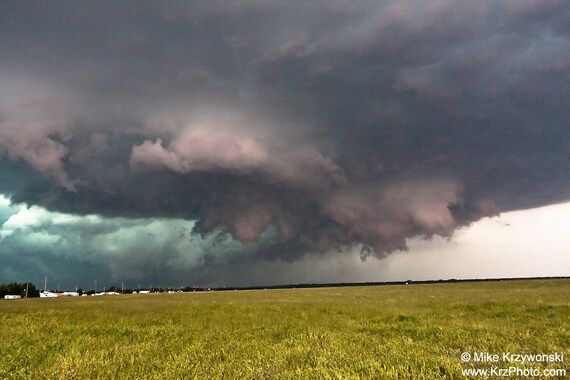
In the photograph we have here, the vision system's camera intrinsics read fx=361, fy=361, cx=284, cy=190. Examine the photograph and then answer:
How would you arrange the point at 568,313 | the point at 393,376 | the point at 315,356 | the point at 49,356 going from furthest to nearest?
the point at 568,313, the point at 49,356, the point at 315,356, the point at 393,376

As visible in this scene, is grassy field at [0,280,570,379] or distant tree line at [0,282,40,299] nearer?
grassy field at [0,280,570,379]

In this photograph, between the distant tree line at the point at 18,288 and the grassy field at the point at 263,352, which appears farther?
the distant tree line at the point at 18,288

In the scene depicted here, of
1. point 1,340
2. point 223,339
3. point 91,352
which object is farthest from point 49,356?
point 223,339

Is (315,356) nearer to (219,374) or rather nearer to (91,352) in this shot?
(219,374)

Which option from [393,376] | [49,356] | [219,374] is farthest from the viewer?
[49,356]

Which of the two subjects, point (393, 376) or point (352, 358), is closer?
point (393, 376)

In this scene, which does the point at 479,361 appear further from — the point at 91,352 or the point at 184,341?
the point at 91,352

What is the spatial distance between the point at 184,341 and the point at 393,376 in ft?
30.9

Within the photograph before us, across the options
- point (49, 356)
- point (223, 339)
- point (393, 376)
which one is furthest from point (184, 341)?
point (393, 376)

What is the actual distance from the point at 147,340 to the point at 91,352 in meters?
2.97

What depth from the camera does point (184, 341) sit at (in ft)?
48.9

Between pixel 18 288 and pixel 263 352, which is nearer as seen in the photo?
pixel 263 352

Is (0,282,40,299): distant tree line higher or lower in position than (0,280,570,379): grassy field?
lower

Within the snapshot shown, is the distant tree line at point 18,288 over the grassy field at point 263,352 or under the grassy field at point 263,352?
under
